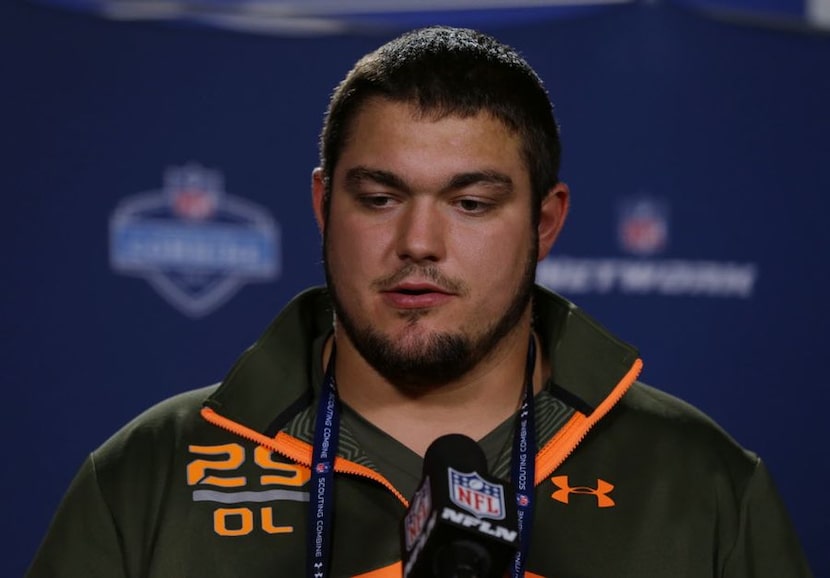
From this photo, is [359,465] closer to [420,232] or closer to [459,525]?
[420,232]

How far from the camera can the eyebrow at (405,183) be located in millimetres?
1325

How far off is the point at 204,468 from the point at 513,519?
1.82ft

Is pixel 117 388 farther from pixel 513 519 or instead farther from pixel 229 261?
pixel 513 519

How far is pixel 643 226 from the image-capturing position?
2.82 meters

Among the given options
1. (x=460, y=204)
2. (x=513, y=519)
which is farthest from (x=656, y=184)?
(x=513, y=519)

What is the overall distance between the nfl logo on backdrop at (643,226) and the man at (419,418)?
1.35 m

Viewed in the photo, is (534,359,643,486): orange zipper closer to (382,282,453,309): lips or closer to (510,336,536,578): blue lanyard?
(510,336,536,578): blue lanyard

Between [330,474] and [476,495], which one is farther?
[330,474]

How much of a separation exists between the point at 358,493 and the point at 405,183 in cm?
35

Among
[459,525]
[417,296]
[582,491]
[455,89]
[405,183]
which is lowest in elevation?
[582,491]

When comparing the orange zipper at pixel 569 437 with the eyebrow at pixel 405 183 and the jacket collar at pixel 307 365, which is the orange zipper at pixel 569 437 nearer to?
the jacket collar at pixel 307 365

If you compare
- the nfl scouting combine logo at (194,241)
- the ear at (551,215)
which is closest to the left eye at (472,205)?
the ear at (551,215)

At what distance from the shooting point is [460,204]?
134cm

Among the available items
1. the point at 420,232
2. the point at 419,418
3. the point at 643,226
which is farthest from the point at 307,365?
the point at 643,226
